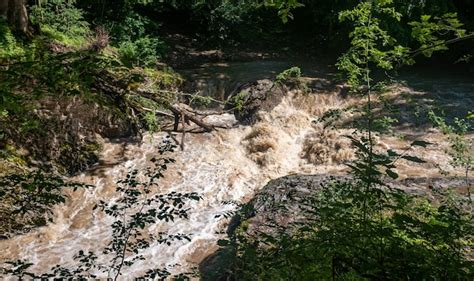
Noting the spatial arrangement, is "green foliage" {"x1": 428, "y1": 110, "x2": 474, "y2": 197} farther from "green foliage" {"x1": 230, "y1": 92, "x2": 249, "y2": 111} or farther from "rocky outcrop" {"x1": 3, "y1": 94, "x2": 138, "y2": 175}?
"green foliage" {"x1": 230, "y1": 92, "x2": 249, "y2": 111}

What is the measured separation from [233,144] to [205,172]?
1323 mm

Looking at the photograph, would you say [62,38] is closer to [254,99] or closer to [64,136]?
[64,136]

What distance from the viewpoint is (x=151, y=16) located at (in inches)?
649

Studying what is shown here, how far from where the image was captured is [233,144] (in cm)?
966

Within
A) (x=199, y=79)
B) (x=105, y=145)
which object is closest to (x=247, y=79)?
(x=199, y=79)

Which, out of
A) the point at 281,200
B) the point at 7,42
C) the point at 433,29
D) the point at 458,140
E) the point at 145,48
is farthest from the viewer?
the point at 145,48

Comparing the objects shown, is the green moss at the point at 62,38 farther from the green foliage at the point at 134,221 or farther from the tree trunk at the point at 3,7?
the green foliage at the point at 134,221

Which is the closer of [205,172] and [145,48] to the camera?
[205,172]

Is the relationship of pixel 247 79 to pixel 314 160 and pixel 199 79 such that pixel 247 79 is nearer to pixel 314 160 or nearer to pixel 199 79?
pixel 199 79

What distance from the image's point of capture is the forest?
2.42 m

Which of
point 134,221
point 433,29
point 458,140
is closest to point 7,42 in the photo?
point 134,221

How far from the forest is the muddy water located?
0.11 feet

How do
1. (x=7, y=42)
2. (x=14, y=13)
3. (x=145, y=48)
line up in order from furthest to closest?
1. (x=145, y=48)
2. (x=14, y=13)
3. (x=7, y=42)

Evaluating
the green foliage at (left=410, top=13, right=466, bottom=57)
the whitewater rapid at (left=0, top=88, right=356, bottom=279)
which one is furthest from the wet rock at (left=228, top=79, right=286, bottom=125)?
the green foliage at (left=410, top=13, right=466, bottom=57)
